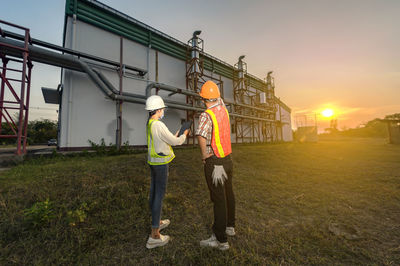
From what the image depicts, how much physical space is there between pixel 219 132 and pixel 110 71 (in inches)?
416

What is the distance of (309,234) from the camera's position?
237 cm

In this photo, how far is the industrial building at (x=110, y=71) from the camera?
27.3 feet

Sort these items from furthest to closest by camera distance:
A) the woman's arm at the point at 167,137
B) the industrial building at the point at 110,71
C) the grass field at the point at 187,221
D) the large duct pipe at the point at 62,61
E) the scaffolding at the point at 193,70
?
the scaffolding at the point at 193,70 < the industrial building at the point at 110,71 < the large duct pipe at the point at 62,61 < the woman's arm at the point at 167,137 < the grass field at the point at 187,221

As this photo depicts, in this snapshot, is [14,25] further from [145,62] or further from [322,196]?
[322,196]

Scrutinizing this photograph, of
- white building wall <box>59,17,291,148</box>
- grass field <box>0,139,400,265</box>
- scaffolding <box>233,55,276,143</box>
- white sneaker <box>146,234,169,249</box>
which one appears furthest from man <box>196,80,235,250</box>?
scaffolding <box>233,55,276,143</box>

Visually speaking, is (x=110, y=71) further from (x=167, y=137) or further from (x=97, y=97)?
(x=167, y=137)

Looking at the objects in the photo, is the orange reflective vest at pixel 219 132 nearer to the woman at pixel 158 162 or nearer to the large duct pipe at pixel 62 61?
the woman at pixel 158 162

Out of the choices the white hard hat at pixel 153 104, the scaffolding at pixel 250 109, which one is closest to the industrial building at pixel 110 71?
the scaffolding at pixel 250 109

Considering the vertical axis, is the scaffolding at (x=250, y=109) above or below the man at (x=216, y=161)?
above

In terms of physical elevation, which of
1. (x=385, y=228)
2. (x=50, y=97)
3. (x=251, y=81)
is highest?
(x=251, y=81)

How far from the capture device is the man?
2.02 m

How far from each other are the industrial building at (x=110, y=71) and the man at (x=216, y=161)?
8.41 meters

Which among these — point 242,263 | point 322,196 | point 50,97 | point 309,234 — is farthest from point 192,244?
point 50,97

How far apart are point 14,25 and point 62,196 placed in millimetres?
8361
